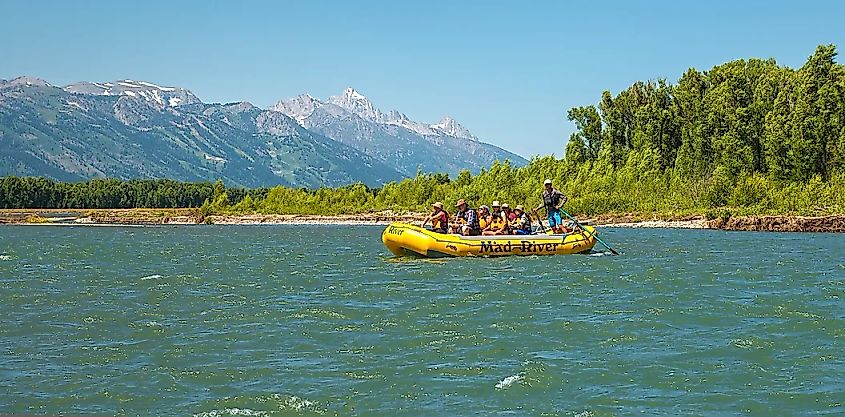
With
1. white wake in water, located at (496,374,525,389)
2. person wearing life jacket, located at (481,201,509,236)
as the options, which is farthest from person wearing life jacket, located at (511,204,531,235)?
white wake in water, located at (496,374,525,389)

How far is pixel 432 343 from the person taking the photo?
15117 millimetres

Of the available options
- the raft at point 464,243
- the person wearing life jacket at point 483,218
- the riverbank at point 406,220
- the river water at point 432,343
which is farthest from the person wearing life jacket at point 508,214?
the riverbank at point 406,220

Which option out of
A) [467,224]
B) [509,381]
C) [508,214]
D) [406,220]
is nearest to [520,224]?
[508,214]

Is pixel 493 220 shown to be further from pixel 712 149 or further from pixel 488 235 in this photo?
pixel 712 149

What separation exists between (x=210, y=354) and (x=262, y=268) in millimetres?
18125

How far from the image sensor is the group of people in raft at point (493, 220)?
33.4 metres

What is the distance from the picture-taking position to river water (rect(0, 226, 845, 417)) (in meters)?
11.4

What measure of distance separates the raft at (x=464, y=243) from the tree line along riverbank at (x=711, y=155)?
3282 centimetres

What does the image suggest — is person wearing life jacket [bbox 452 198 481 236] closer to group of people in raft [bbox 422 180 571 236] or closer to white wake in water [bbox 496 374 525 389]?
group of people in raft [bbox 422 180 571 236]

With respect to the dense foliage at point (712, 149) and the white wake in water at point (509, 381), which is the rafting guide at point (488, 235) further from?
the dense foliage at point (712, 149)

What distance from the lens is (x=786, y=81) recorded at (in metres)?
74.4

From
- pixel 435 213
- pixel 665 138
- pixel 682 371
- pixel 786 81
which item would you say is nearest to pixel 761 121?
pixel 786 81

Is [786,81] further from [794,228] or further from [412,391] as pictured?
[412,391]

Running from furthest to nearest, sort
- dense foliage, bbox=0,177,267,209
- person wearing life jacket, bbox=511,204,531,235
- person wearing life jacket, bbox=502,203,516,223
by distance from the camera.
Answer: dense foliage, bbox=0,177,267,209 < person wearing life jacket, bbox=502,203,516,223 < person wearing life jacket, bbox=511,204,531,235
